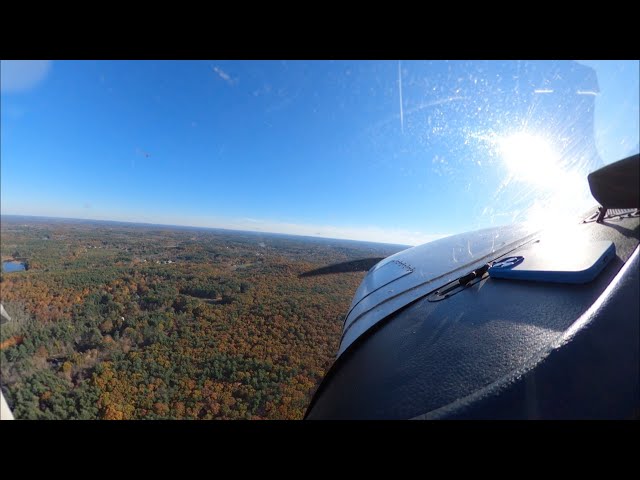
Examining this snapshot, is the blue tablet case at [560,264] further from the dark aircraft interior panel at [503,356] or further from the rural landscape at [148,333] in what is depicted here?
the rural landscape at [148,333]

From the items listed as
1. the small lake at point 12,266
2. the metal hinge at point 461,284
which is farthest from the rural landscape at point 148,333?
the metal hinge at point 461,284

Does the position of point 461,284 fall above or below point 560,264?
below

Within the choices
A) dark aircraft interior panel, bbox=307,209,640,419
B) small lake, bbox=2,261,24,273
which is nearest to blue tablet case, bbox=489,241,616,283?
dark aircraft interior panel, bbox=307,209,640,419

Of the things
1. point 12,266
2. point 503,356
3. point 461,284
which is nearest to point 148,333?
point 12,266

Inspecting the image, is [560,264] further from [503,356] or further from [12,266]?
[12,266]
